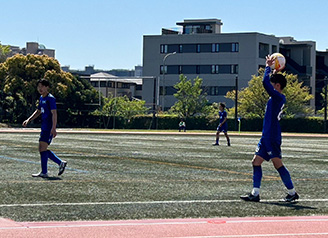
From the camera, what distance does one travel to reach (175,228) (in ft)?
24.3

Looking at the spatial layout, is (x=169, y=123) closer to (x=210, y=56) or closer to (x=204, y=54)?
(x=210, y=56)

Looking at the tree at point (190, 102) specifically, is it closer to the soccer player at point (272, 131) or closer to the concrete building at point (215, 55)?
the concrete building at point (215, 55)

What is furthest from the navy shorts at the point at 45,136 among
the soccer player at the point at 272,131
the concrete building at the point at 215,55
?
the concrete building at the point at 215,55

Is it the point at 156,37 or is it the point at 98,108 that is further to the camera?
the point at 156,37

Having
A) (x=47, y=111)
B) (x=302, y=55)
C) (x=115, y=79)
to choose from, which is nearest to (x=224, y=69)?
(x=302, y=55)

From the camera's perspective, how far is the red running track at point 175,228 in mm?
6996

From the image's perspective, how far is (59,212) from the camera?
8445 millimetres

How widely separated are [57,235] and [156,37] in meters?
90.3

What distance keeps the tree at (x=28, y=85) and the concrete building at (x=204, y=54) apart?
2430cm

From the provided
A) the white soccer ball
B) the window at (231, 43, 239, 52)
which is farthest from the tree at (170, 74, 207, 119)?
the white soccer ball

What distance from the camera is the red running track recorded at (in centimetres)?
700

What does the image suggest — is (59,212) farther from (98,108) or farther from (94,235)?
(98,108)

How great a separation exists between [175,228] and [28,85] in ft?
190

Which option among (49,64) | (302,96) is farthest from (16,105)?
(302,96)
